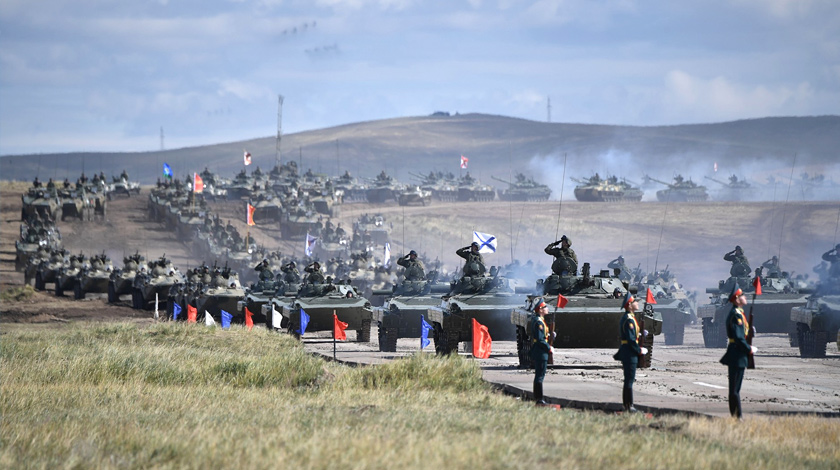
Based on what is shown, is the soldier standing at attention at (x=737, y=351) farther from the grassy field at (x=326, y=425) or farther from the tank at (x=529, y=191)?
the tank at (x=529, y=191)

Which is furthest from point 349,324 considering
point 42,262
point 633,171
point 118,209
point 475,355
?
point 633,171

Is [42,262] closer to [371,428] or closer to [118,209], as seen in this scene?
[118,209]

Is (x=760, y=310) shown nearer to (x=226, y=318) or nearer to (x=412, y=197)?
(x=226, y=318)

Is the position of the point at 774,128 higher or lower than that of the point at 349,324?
higher

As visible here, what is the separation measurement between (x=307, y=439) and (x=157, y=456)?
57.0 inches

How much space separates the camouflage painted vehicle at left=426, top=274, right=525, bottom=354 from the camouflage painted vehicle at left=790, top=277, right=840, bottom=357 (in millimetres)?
6741

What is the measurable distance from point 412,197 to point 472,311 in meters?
82.1

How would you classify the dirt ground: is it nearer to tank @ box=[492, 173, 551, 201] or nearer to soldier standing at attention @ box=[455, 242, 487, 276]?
soldier standing at attention @ box=[455, 242, 487, 276]

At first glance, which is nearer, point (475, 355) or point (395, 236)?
point (475, 355)

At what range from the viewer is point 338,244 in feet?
256

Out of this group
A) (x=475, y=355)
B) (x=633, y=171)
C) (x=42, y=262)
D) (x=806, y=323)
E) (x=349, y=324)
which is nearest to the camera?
(x=475, y=355)

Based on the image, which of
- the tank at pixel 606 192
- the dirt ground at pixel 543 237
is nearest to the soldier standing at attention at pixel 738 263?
the dirt ground at pixel 543 237

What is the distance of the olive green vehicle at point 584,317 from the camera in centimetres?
2195

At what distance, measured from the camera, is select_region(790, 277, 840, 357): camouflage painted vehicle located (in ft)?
85.7
